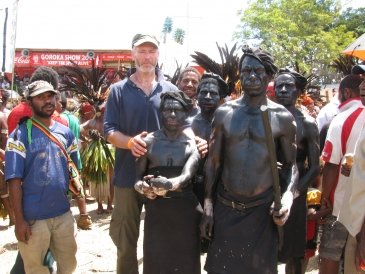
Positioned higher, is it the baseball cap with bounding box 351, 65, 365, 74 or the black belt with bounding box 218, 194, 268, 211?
the baseball cap with bounding box 351, 65, 365, 74

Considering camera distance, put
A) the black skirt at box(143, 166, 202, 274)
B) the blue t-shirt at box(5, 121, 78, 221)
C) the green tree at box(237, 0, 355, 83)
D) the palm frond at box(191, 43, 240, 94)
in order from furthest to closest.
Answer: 1. the green tree at box(237, 0, 355, 83)
2. the palm frond at box(191, 43, 240, 94)
3. the blue t-shirt at box(5, 121, 78, 221)
4. the black skirt at box(143, 166, 202, 274)

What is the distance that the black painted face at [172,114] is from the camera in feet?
10.9

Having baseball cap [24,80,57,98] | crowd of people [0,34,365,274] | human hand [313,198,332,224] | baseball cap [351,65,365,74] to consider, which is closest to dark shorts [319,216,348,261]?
crowd of people [0,34,365,274]

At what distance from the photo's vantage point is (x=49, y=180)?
3607mm

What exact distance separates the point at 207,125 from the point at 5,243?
3624 millimetres

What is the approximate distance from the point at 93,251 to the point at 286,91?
3336mm

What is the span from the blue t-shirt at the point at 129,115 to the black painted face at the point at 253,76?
109 centimetres

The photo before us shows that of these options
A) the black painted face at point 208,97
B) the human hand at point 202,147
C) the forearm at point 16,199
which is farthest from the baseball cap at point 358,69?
the forearm at point 16,199

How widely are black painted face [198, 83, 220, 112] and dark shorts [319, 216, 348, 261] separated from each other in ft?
4.49

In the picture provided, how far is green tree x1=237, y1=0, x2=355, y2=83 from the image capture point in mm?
26812

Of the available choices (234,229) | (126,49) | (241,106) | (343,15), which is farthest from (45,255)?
(343,15)

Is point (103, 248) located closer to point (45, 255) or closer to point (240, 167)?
point (45, 255)

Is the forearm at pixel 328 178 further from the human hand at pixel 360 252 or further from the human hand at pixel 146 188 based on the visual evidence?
the human hand at pixel 146 188

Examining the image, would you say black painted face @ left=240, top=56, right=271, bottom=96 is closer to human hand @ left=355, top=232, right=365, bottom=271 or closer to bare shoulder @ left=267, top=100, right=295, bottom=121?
bare shoulder @ left=267, top=100, right=295, bottom=121
